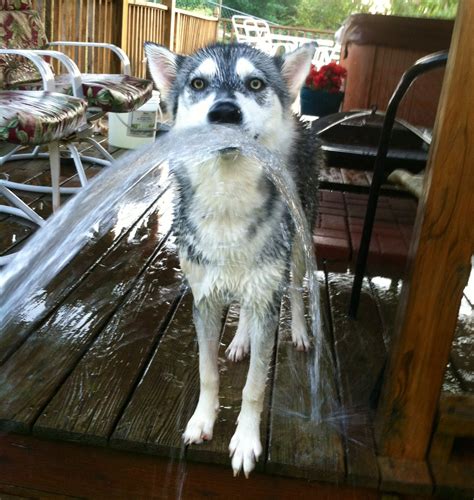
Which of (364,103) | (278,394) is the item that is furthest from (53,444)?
(364,103)

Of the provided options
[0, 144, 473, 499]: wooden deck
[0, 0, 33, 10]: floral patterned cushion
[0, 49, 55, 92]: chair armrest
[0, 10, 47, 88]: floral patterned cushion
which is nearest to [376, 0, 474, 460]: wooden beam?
[0, 144, 473, 499]: wooden deck

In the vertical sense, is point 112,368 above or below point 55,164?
below

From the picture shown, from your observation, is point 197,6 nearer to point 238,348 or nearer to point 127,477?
point 238,348

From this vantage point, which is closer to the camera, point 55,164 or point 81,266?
point 81,266

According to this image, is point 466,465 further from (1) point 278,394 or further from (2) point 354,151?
(2) point 354,151

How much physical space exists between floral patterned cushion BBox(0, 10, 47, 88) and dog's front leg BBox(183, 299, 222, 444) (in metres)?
2.75

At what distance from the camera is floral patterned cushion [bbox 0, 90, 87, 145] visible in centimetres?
253

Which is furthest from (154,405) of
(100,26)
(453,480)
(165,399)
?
(100,26)

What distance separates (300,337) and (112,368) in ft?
2.17

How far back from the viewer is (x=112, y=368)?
1.87 metres

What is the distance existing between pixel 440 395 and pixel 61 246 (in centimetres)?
134

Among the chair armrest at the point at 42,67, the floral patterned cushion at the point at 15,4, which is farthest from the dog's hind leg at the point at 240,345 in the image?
the floral patterned cushion at the point at 15,4

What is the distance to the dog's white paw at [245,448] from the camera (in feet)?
4.93

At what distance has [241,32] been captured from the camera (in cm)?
178
